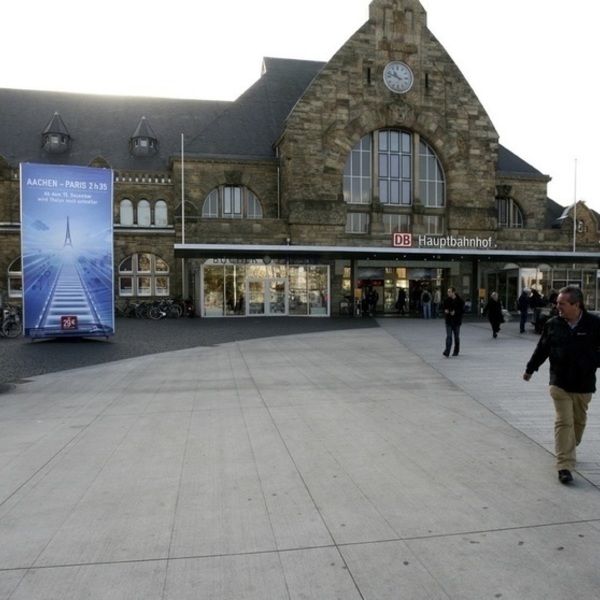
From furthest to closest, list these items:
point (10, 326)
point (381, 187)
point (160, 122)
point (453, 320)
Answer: point (160, 122) < point (381, 187) < point (10, 326) < point (453, 320)

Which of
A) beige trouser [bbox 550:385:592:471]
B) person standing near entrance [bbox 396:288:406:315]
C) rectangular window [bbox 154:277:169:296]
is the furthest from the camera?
rectangular window [bbox 154:277:169:296]

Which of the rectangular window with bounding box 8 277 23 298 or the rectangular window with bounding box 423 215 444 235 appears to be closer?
the rectangular window with bounding box 8 277 23 298

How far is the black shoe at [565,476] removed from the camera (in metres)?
4.93

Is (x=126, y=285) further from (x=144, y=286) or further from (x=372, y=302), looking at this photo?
(x=372, y=302)

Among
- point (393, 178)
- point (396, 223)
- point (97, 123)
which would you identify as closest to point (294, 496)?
point (396, 223)

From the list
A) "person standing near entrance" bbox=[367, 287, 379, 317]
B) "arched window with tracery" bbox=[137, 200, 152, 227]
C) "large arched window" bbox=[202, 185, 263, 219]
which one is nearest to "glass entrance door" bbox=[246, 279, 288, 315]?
"person standing near entrance" bbox=[367, 287, 379, 317]

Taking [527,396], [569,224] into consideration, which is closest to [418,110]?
[569,224]

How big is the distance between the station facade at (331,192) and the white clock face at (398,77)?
0.29ft

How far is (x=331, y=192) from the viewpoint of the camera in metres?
34.5

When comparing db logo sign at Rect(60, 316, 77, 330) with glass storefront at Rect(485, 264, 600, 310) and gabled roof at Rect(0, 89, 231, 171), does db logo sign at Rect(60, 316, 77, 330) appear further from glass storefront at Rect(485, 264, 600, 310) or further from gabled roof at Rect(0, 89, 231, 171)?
glass storefront at Rect(485, 264, 600, 310)

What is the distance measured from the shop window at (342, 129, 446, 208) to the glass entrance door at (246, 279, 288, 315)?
751 centimetres

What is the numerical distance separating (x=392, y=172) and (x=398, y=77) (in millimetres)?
5899

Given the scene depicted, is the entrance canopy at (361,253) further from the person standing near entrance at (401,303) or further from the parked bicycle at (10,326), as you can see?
the parked bicycle at (10,326)

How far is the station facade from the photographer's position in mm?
32781
